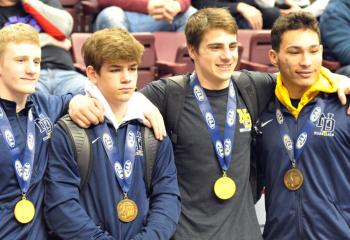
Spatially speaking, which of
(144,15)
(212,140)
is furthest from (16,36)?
(144,15)

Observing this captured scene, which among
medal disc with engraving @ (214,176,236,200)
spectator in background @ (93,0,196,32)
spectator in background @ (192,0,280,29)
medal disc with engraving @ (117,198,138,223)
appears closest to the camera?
medal disc with engraving @ (117,198,138,223)

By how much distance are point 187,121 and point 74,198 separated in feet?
2.44

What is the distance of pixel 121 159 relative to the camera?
3.40 m

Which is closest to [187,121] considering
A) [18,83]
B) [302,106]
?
[302,106]

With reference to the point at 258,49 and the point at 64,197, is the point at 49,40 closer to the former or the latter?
the point at 258,49

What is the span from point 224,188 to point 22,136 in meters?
0.98

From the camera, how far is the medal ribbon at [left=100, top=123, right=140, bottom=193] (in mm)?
3365

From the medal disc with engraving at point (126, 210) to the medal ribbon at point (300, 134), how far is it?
882 millimetres

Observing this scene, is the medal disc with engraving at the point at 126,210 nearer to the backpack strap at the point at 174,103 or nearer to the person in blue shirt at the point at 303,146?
the backpack strap at the point at 174,103

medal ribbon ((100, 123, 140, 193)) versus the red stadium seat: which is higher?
medal ribbon ((100, 123, 140, 193))

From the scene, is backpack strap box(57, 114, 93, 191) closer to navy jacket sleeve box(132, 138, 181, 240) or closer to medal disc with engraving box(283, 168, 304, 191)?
navy jacket sleeve box(132, 138, 181, 240)

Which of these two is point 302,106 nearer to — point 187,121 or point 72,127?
point 187,121

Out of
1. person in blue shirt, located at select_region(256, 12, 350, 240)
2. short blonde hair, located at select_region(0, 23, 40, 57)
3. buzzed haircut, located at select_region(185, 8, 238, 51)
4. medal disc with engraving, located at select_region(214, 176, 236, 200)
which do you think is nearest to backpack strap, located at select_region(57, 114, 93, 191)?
short blonde hair, located at select_region(0, 23, 40, 57)

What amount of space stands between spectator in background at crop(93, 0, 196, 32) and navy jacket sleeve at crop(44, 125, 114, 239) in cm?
254
